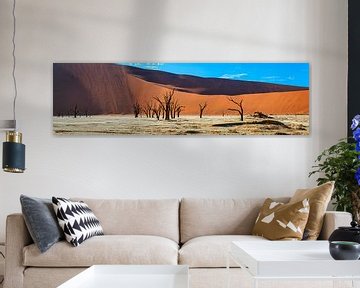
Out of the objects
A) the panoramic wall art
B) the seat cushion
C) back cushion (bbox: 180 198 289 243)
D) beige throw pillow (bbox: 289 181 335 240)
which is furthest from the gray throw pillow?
beige throw pillow (bbox: 289 181 335 240)

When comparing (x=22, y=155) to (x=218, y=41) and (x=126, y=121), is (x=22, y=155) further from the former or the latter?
(x=218, y=41)

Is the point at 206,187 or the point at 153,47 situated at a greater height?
the point at 153,47

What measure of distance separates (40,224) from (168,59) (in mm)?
1954

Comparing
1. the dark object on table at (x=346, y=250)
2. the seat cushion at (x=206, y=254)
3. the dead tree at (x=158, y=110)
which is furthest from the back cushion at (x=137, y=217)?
the dark object on table at (x=346, y=250)

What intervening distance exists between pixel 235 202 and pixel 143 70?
1.40 meters

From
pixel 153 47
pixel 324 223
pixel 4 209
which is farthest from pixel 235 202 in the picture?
pixel 4 209

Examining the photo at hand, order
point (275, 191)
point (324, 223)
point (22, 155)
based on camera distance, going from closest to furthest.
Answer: point (22, 155) → point (324, 223) → point (275, 191)

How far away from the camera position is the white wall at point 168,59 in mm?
5109

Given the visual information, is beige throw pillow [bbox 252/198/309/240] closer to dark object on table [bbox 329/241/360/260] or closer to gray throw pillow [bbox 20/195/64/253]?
dark object on table [bbox 329/241/360/260]

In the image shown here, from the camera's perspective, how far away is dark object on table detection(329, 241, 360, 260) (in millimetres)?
2752

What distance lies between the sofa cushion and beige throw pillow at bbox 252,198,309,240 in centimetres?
70

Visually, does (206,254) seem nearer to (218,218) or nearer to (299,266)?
(218,218)

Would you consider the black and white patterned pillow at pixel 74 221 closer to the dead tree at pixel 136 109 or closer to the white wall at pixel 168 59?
the white wall at pixel 168 59

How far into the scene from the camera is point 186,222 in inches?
179
